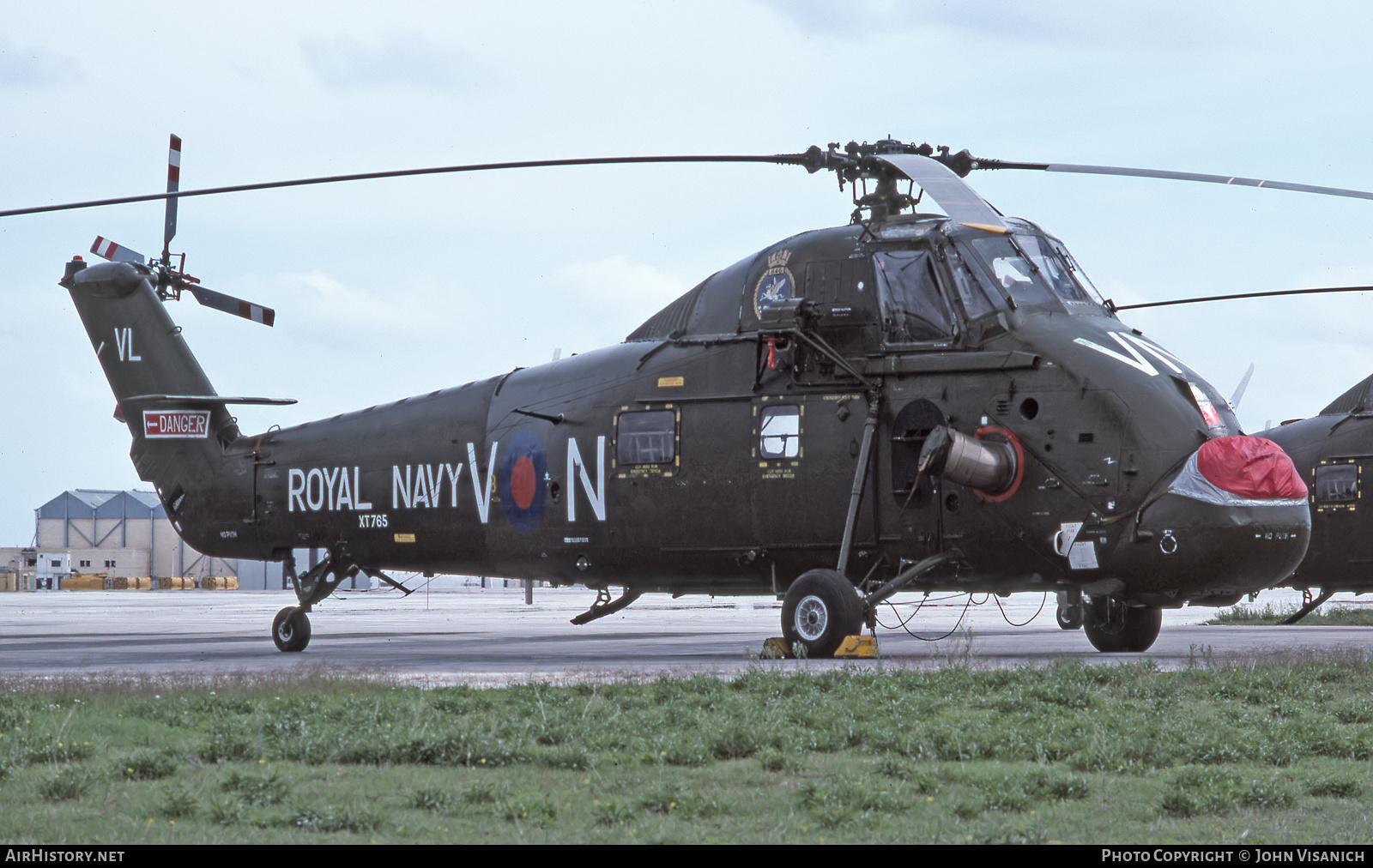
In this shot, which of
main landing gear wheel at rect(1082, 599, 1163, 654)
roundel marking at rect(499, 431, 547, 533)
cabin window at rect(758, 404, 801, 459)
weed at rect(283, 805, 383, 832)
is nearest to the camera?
weed at rect(283, 805, 383, 832)

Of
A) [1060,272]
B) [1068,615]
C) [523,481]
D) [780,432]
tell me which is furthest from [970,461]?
[1068,615]

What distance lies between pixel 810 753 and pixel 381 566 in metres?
15.0

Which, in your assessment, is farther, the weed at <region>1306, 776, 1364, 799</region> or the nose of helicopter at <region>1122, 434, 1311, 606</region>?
the nose of helicopter at <region>1122, 434, 1311, 606</region>

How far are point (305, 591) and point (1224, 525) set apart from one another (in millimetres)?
14523

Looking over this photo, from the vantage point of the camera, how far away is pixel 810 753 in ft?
29.4

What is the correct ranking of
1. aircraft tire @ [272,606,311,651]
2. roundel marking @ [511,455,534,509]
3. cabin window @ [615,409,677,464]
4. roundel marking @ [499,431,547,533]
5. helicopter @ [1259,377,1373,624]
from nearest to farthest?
1. cabin window @ [615,409,677,464]
2. roundel marking @ [499,431,547,533]
3. roundel marking @ [511,455,534,509]
4. aircraft tire @ [272,606,311,651]
5. helicopter @ [1259,377,1373,624]

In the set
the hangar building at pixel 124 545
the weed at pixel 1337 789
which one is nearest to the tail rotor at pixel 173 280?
the weed at pixel 1337 789

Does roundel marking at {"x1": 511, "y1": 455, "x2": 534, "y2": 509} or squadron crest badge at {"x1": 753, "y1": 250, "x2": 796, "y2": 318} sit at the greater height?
squadron crest badge at {"x1": 753, "y1": 250, "x2": 796, "y2": 318}

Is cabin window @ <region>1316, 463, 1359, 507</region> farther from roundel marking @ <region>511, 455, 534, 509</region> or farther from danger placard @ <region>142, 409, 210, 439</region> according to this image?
danger placard @ <region>142, 409, 210, 439</region>

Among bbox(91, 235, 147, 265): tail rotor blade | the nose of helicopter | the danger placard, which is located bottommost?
the nose of helicopter

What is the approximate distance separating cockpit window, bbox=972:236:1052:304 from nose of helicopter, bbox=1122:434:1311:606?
114 inches

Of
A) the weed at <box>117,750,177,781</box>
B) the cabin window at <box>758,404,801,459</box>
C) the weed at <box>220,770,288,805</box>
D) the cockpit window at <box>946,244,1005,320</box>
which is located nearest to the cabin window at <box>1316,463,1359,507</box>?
the cockpit window at <box>946,244,1005,320</box>

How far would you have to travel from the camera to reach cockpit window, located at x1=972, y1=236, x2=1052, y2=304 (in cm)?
1703
